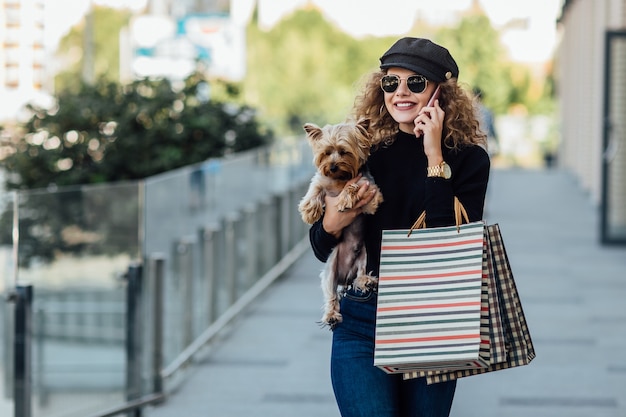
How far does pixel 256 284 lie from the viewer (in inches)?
442

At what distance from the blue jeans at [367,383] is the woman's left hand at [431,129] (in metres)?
0.43

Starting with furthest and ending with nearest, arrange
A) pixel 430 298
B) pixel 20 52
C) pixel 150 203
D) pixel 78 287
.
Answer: pixel 20 52, pixel 78 287, pixel 150 203, pixel 430 298

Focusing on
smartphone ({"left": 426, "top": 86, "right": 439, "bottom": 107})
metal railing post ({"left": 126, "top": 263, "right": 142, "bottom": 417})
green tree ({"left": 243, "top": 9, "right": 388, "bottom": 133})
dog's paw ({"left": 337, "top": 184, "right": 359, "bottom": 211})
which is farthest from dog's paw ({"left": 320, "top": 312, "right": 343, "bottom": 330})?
green tree ({"left": 243, "top": 9, "right": 388, "bottom": 133})

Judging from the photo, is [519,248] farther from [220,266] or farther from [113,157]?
[220,266]

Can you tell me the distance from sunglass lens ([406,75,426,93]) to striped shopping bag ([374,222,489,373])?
43cm

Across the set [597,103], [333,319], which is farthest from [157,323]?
[597,103]

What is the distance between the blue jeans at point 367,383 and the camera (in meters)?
3.46

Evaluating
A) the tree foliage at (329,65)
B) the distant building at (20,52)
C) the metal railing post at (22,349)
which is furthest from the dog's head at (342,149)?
the tree foliage at (329,65)

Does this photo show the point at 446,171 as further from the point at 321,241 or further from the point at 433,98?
the point at 321,241

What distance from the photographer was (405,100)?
3518 mm

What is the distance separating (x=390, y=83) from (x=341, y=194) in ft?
1.13

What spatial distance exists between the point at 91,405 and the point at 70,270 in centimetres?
77

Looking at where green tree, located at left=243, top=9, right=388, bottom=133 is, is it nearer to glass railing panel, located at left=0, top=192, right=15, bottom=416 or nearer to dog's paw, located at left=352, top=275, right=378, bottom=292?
glass railing panel, located at left=0, top=192, right=15, bottom=416

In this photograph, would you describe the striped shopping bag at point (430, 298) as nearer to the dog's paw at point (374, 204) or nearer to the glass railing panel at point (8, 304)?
the dog's paw at point (374, 204)
